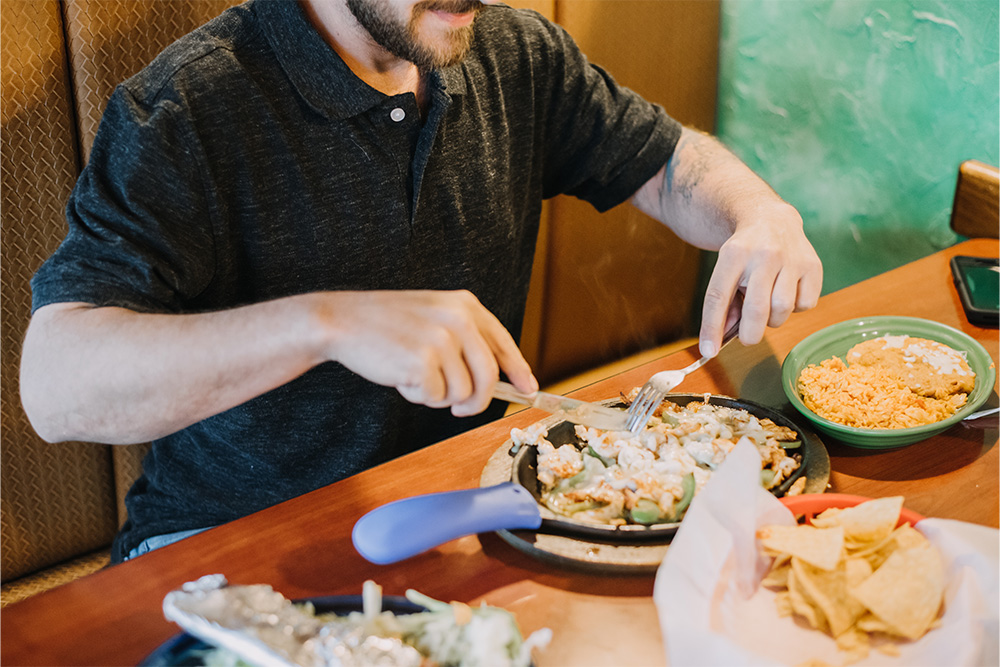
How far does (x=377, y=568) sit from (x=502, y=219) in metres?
0.81

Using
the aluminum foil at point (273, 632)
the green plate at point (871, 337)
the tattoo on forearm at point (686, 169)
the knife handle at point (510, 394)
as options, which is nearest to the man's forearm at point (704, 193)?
the tattoo on forearm at point (686, 169)

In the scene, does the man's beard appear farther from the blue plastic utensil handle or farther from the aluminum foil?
the aluminum foil

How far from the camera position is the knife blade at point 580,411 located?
3.29 feet

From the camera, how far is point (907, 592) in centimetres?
76

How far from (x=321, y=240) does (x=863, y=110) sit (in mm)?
1509

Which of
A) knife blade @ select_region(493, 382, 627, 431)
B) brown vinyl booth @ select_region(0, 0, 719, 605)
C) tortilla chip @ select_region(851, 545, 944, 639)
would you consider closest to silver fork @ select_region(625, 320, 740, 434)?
knife blade @ select_region(493, 382, 627, 431)

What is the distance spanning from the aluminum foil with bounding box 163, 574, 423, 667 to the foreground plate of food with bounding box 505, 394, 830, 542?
0.97ft

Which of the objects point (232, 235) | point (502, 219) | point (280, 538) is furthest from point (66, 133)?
point (280, 538)

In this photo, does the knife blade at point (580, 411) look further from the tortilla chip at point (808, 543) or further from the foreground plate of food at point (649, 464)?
the tortilla chip at point (808, 543)

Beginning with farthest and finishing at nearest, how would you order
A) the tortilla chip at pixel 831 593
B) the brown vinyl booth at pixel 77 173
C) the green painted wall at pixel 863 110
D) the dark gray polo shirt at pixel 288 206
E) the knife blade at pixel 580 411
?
the green painted wall at pixel 863 110, the brown vinyl booth at pixel 77 173, the dark gray polo shirt at pixel 288 206, the knife blade at pixel 580 411, the tortilla chip at pixel 831 593

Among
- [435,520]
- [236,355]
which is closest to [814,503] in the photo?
[435,520]

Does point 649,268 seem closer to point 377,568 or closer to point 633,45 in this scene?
point 633,45

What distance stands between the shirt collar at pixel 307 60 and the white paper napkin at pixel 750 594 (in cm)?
84

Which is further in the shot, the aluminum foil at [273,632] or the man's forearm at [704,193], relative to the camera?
the man's forearm at [704,193]
